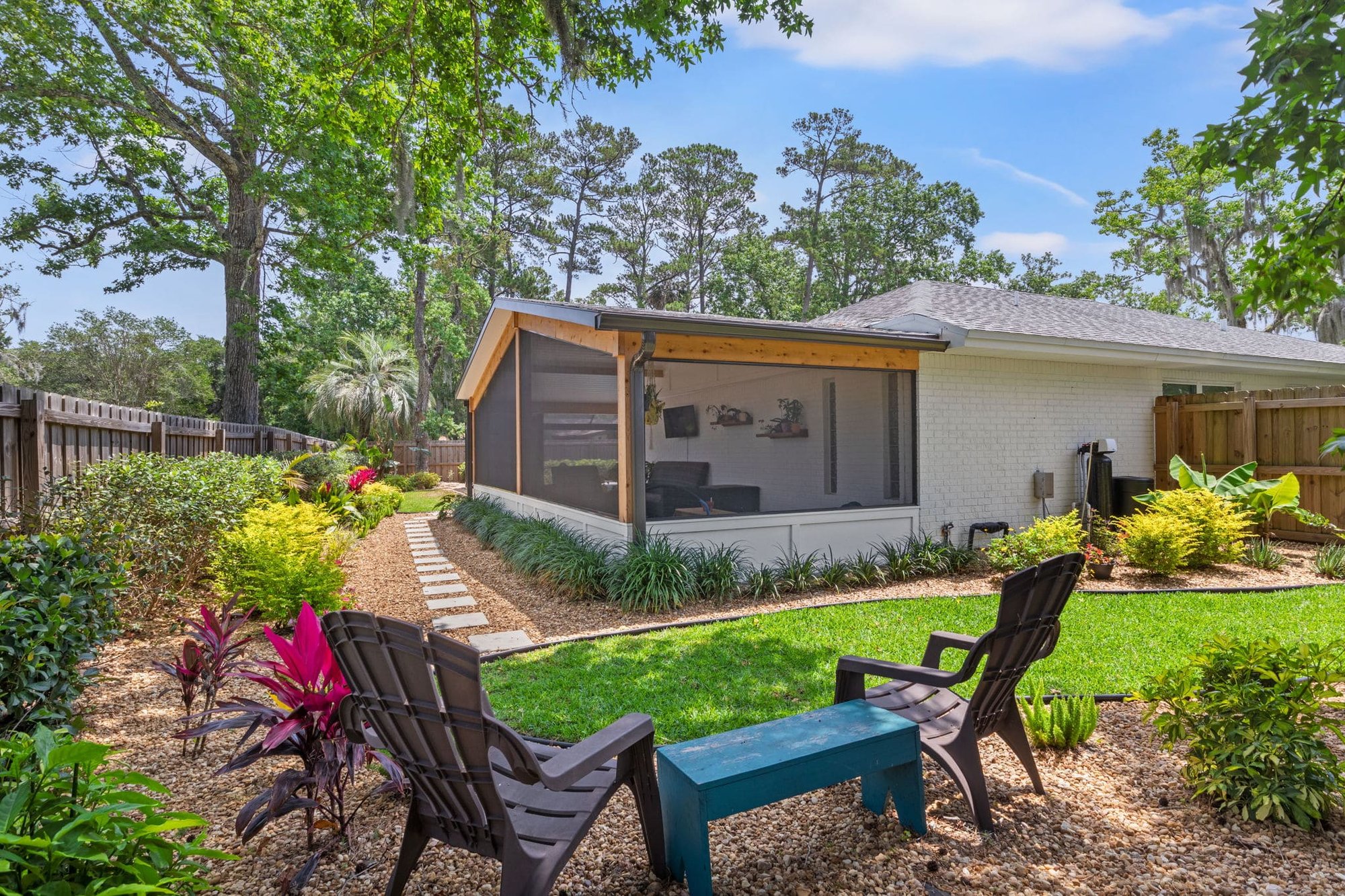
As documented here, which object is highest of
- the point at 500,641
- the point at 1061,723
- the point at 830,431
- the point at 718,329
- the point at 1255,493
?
the point at 718,329

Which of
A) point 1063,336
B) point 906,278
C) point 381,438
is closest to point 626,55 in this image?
point 1063,336

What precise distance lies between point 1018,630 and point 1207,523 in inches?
238

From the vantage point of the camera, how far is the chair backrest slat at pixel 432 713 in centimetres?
169

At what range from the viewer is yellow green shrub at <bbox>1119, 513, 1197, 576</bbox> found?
6426 mm

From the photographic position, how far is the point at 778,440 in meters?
10.1

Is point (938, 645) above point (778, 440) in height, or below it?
below

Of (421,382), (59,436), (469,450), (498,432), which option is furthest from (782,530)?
(421,382)

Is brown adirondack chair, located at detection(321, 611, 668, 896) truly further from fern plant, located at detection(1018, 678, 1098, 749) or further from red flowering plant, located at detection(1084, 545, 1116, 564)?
red flowering plant, located at detection(1084, 545, 1116, 564)

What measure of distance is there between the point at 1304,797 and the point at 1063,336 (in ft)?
22.2

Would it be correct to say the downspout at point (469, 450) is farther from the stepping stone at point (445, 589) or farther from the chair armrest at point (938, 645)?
the chair armrest at point (938, 645)

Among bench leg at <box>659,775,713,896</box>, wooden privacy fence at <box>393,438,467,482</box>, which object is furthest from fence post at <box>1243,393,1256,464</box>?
wooden privacy fence at <box>393,438,467,482</box>

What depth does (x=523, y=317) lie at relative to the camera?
942cm

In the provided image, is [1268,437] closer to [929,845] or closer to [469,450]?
[929,845]

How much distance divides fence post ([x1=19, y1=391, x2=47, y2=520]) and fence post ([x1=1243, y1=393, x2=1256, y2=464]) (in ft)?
41.7
